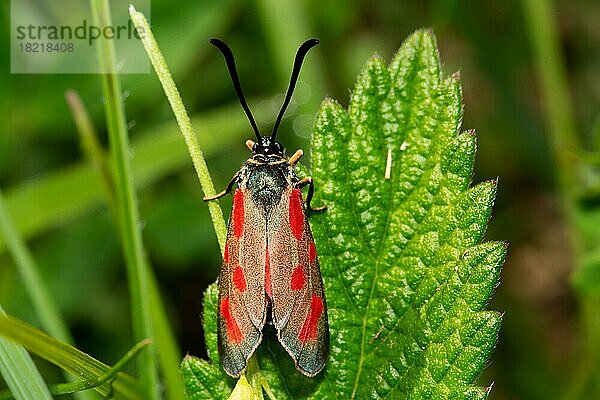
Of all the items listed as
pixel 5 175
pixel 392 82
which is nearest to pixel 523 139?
pixel 392 82

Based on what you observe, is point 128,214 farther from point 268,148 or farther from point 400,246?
point 400,246

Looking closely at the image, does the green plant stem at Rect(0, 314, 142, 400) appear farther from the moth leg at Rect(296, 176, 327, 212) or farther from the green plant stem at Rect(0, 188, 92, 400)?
the moth leg at Rect(296, 176, 327, 212)

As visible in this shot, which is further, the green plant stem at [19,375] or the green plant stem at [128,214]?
the green plant stem at [128,214]

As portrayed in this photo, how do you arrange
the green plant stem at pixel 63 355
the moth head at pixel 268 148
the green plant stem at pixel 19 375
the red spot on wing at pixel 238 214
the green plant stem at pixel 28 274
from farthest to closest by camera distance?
the moth head at pixel 268 148, the green plant stem at pixel 28 274, the red spot on wing at pixel 238 214, the green plant stem at pixel 19 375, the green plant stem at pixel 63 355

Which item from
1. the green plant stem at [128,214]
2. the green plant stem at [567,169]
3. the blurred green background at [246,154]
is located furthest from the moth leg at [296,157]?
the green plant stem at [567,169]

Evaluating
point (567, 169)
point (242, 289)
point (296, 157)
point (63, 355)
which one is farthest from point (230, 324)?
point (567, 169)

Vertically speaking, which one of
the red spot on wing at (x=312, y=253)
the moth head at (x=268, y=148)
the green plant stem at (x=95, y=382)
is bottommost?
the green plant stem at (x=95, y=382)

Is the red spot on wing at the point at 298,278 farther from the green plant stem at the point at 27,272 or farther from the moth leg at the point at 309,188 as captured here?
the green plant stem at the point at 27,272

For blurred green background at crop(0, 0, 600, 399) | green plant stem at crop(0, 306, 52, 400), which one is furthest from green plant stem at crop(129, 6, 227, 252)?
blurred green background at crop(0, 0, 600, 399)

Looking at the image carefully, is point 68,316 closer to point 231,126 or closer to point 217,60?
point 231,126
